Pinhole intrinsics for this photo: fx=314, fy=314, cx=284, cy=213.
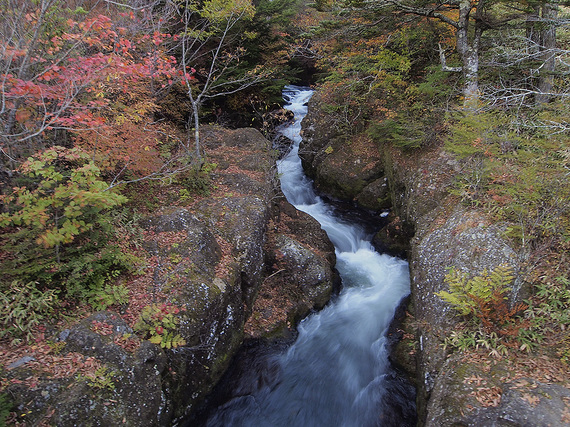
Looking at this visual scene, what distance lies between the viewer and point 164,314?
5.54 m

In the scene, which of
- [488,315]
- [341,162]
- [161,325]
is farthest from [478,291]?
[341,162]

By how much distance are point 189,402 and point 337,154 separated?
35.9ft

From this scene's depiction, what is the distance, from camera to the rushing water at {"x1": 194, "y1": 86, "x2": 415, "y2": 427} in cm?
635

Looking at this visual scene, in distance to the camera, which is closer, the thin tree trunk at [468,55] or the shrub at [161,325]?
the shrub at [161,325]

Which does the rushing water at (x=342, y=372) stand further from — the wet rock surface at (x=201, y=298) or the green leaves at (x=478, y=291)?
Answer: the green leaves at (x=478, y=291)

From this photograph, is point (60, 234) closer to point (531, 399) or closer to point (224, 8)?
point (531, 399)

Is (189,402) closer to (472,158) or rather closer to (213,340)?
(213,340)

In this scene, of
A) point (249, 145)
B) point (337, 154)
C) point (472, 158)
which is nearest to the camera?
point (472, 158)

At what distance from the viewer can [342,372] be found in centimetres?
730

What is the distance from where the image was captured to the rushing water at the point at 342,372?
635 cm

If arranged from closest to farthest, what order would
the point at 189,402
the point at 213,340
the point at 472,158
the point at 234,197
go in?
the point at 189,402 → the point at 213,340 → the point at 472,158 → the point at 234,197

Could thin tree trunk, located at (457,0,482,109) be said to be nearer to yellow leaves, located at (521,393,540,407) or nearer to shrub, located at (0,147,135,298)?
yellow leaves, located at (521,393,540,407)

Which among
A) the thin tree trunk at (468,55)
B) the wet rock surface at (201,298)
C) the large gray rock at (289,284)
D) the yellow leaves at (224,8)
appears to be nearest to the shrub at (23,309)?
the wet rock surface at (201,298)

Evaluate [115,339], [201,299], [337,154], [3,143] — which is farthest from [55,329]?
[337,154]
